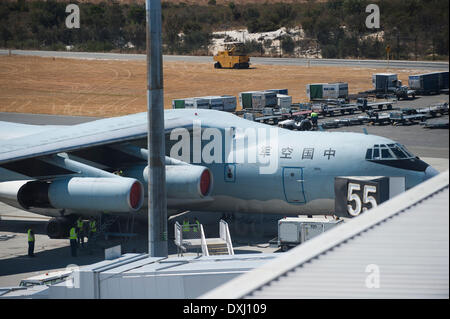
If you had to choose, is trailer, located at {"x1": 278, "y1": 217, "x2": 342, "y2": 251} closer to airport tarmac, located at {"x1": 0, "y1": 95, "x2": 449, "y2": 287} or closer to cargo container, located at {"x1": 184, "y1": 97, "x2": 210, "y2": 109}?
airport tarmac, located at {"x1": 0, "y1": 95, "x2": 449, "y2": 287}

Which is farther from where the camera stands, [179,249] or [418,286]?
[179,249]

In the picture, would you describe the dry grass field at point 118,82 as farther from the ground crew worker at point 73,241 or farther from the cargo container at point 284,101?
the ground crew worker at point 73,241

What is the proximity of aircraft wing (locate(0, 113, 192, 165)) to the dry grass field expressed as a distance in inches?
1333

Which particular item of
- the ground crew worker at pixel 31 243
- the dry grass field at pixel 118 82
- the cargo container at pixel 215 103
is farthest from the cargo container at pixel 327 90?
the ground crew worker at pixel 31 243

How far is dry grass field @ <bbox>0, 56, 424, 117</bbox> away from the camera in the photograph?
230 ft

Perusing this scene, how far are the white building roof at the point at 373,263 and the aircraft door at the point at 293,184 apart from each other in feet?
52.1

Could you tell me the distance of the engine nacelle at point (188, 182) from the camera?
1045 inches

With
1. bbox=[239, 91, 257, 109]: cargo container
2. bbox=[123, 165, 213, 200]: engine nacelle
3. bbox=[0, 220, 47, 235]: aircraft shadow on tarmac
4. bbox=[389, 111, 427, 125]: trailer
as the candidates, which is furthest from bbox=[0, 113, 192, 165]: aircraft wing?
bbox=[239, 91, 257, 109]: cargo container

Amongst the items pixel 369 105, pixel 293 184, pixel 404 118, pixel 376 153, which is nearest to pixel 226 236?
pixel 293 184

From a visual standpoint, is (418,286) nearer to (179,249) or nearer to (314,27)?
(179,249)
